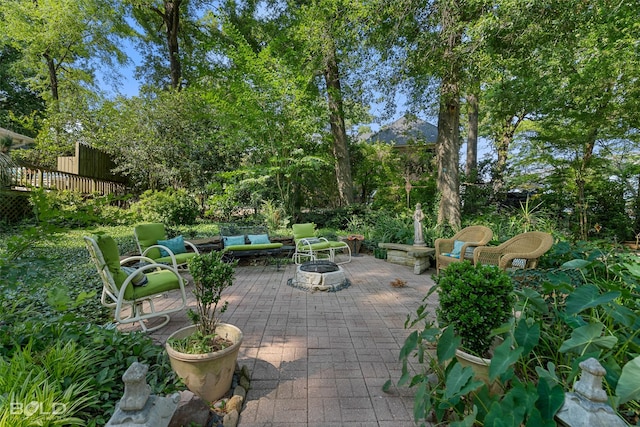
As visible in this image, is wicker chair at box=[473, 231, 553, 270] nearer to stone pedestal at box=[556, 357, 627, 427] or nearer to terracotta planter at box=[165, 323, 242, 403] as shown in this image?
stone pedestal at box=[556, 357, 627, 427]

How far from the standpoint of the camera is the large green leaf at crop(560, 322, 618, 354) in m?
1.26

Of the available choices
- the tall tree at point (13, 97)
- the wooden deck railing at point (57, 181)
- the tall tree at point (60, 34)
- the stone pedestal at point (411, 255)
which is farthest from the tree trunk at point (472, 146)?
the tall tree at point (13, 97)

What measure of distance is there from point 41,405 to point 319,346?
5.79 ft

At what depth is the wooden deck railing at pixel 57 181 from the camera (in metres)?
7.77

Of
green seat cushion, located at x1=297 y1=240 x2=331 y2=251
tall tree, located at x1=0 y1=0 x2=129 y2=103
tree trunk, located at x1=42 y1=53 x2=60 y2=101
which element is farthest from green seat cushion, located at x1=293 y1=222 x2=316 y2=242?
tree trunk, located at x1=42 y1=53 x2=60 y2=101

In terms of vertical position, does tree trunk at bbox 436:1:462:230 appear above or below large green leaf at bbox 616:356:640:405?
above

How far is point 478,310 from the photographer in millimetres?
1670

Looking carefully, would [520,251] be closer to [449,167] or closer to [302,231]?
[449,167]

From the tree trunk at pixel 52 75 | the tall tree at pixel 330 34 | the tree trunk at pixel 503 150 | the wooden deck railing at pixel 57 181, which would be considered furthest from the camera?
the tree trunk at pixel 52 75

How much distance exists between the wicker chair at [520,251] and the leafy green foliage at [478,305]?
82.8 inches

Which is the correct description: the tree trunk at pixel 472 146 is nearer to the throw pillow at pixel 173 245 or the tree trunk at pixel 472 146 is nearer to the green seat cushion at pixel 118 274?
the throw pillow at pixel 173 245

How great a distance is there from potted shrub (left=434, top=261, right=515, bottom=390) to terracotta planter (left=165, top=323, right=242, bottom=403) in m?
1.39

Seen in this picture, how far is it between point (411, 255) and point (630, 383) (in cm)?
448

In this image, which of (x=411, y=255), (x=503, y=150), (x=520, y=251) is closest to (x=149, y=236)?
(x=411, y=255)
